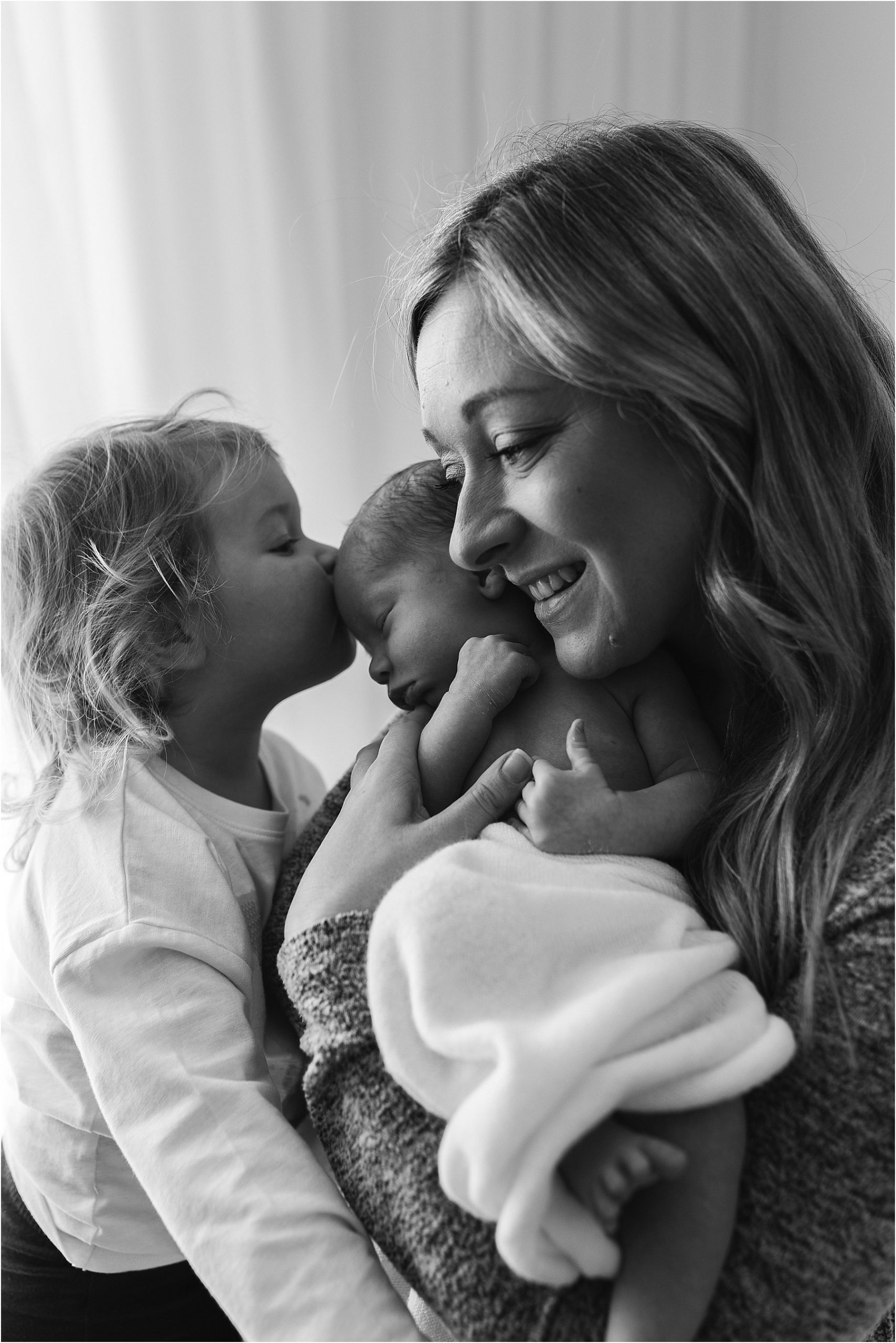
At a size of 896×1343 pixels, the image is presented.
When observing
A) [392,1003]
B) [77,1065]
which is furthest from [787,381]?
[77,1065]

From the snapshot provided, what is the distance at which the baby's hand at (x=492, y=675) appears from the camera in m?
1.15

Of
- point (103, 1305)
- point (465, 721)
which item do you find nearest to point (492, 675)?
point (465, 721)

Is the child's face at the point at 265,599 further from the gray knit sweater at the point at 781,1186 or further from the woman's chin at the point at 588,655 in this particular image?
the gray knit sweater at the point at 781,1186

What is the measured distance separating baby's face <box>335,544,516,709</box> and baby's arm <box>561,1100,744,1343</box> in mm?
619

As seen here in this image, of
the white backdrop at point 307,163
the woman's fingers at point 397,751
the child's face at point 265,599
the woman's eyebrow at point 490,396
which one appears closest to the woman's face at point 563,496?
the woman's eyebrow at point 490,396

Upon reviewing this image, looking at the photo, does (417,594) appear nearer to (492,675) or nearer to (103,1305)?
(492,675)

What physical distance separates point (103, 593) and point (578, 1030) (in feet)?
2.67

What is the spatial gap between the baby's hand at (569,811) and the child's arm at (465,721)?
0.53 ft

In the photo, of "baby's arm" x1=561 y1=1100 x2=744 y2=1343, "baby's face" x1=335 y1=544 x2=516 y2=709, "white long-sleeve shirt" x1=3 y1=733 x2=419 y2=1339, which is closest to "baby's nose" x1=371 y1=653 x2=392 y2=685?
"baby's face" x1=335 y1=544 x2=516 y2=709

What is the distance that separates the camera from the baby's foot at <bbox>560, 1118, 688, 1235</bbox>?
2.41 ft

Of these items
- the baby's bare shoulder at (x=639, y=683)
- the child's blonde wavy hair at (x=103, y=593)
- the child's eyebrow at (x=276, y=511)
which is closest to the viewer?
the baby's bare shoulder at (x=639, y=683)

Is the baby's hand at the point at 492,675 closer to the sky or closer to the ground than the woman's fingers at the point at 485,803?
closer to the sky

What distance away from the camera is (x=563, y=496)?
0.98 meters

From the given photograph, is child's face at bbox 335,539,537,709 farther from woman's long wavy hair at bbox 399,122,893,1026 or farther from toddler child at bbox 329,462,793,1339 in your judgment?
woman's long wavy hair at bbox 399,122,893,1026
